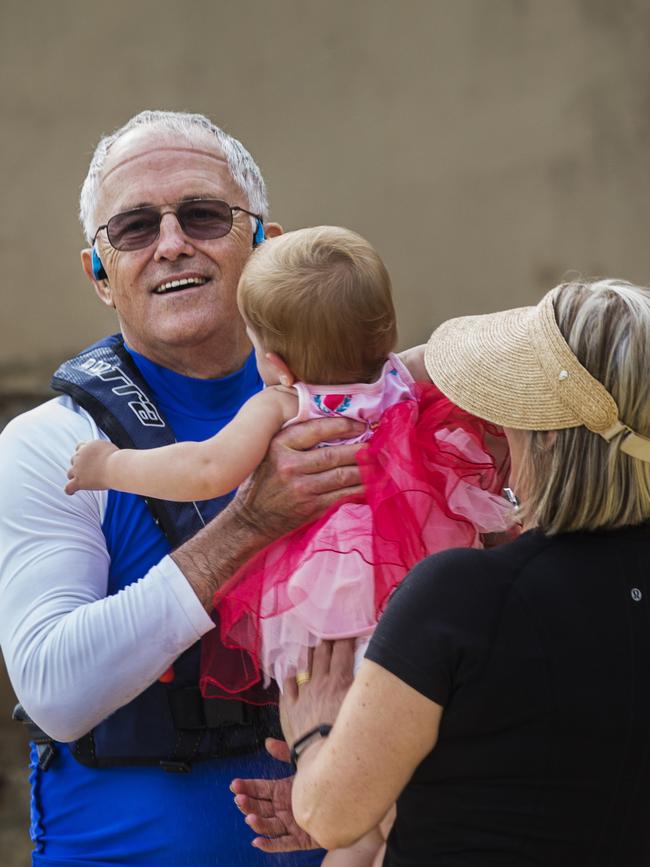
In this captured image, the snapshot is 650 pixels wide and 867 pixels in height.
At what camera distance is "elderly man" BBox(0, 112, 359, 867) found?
6.92ft

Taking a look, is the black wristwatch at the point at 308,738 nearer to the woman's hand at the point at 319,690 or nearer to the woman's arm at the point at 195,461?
the woman's hand at the point at 319,690

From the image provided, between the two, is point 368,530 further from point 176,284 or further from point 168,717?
point 176,284

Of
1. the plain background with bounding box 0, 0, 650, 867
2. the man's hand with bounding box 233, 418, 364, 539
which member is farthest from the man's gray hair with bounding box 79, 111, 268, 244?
the plain background with bounding box 0, 0, 650, 867

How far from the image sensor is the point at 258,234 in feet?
8.90

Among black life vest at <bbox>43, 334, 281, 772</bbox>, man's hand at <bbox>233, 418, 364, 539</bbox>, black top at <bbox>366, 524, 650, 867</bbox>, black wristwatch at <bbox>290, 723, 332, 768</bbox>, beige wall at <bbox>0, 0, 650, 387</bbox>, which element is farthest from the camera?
beige wall at <bbox>0, 0, 650, 387</bbox>

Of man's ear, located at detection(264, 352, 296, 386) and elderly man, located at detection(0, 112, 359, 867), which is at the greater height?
man's ear, located at detection(264, 352, 296, 386)

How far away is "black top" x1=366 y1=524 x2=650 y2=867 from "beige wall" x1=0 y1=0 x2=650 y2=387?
3.09 meters

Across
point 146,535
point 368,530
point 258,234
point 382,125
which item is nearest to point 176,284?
point 258,234

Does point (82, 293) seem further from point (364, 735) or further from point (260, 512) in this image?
point (364, 735)

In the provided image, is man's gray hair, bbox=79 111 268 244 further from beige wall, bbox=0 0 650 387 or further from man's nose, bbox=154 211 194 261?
beige wall, bbox=0 0 650 387

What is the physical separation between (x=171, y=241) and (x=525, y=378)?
1.06m

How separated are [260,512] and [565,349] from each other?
0.69m

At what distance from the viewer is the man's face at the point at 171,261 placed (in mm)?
2535

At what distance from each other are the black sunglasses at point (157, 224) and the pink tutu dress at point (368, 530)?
622 mm
